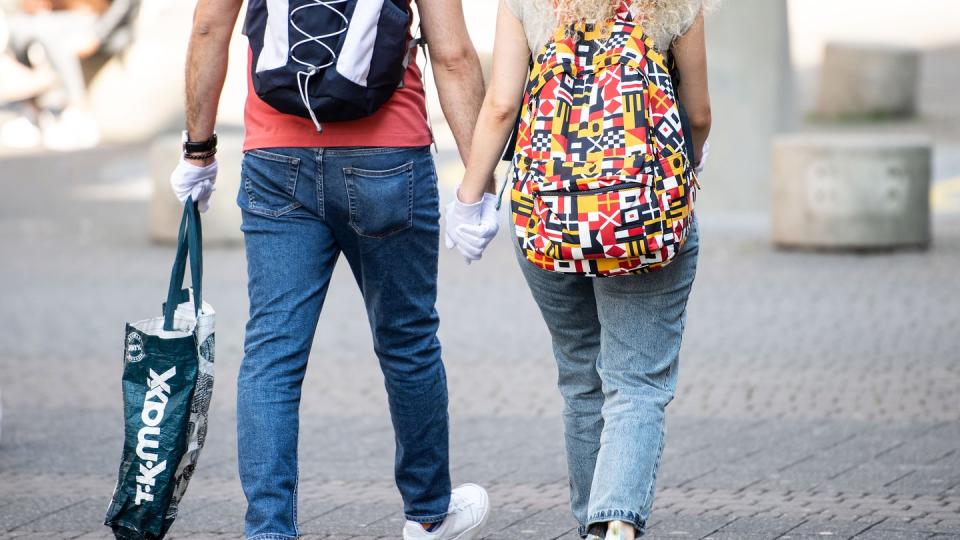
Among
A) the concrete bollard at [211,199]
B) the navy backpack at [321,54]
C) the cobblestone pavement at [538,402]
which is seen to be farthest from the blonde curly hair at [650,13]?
the concrete bollard at [211,199]

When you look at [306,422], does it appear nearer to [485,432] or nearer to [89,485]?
[485,432]

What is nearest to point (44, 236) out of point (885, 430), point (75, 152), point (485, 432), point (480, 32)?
point (75, 152)

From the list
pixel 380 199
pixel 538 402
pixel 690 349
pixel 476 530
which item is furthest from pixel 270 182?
pixel 690 349

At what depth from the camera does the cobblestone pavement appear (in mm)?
4469

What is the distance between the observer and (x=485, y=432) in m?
5.66

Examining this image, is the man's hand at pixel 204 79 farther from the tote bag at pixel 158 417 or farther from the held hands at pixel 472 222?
the held hands at pixel 472 222

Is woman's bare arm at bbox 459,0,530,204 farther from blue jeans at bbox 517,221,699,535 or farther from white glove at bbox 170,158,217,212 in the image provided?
white glove at bbox 170,158,217,212

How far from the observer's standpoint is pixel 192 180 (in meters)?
3.84

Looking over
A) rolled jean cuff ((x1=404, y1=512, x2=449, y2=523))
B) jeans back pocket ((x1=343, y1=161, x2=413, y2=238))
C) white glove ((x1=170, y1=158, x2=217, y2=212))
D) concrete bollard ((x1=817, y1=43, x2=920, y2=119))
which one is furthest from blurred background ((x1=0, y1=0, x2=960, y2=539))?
concrete bollard ((x1=817, y1=43, x2=920, y2=119))

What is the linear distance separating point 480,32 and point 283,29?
19.3 meters

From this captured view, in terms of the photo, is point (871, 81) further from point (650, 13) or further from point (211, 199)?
point (650, 13)

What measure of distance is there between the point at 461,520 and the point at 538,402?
2.18 meters

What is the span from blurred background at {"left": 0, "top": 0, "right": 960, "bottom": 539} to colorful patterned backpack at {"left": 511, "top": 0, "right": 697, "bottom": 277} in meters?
0.32

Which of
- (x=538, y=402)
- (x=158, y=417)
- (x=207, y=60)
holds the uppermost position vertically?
(x=207, y=60)
